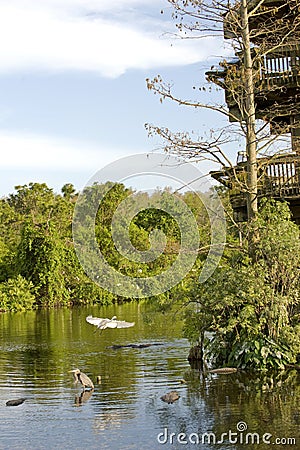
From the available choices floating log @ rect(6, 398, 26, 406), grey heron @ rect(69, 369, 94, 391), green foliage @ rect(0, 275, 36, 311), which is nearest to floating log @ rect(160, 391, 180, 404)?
grey heron @ rect(69, 369, 94, 391)

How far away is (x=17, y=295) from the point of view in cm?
3953

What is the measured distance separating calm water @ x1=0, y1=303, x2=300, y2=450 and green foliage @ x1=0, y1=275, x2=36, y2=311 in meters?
20.0

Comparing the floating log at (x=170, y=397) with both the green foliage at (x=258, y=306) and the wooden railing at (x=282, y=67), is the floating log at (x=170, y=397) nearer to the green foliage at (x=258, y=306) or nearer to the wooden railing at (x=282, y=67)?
the green foliage at (x=258, y=306)

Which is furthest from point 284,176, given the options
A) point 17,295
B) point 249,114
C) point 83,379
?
point 17,295

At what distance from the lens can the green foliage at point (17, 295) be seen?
127 ft

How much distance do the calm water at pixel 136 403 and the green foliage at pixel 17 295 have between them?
20.0 meters

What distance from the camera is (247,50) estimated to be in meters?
15.6

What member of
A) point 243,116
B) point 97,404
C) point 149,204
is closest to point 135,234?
point 149,204

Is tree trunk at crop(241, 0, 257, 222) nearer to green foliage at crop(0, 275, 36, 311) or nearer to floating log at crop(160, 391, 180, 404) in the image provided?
floating log at crop(160, 391, 180, 404)

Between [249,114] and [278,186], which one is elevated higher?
[249,114]

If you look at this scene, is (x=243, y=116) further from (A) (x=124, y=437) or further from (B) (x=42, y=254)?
(B) (x=42, y=254)

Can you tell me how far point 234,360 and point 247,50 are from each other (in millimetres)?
6201

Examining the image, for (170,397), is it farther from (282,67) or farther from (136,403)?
(282,67)

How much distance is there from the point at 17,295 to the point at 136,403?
A: 2843cm
